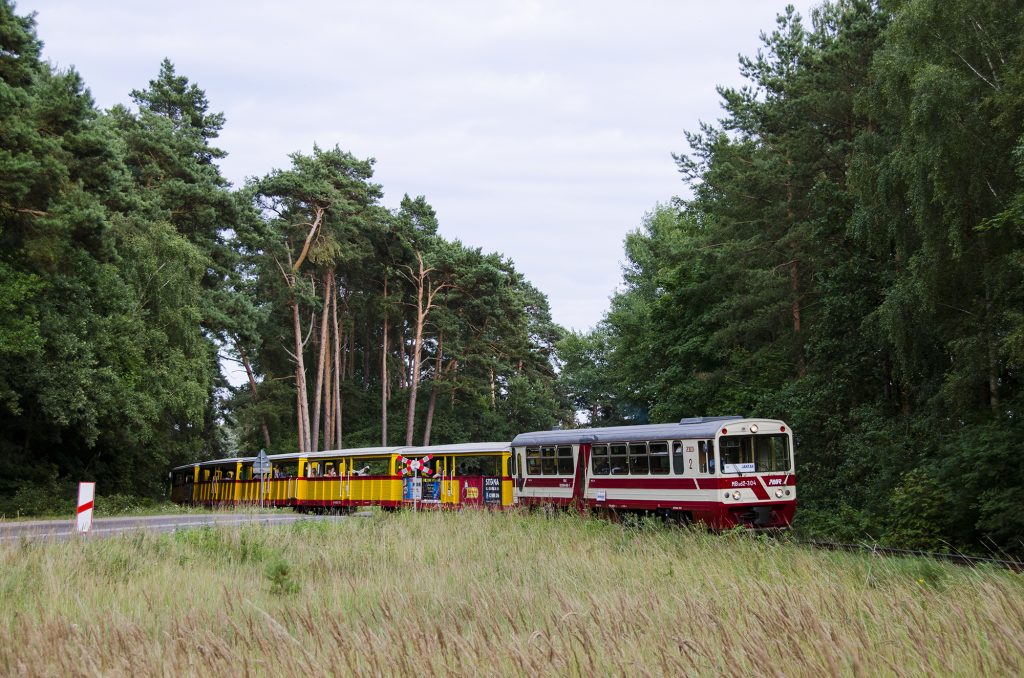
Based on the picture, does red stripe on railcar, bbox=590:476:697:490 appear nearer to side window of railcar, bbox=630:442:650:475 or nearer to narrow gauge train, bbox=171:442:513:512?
side window of railcar, bbox=630:442:650:475

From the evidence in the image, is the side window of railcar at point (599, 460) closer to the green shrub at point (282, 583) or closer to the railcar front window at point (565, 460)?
the railcar front window at point (565, 460)

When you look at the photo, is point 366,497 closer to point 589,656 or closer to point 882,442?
point 882,442

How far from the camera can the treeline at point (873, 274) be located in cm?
1778

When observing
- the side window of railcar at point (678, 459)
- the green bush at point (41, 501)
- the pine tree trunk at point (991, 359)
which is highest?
the pine tree trunk at point (991, 359)

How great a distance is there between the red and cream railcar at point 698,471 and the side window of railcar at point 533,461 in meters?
2.34

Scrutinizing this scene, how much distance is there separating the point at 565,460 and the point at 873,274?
10519 millimetres

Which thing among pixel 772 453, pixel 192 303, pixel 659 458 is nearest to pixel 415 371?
pixel 192 303

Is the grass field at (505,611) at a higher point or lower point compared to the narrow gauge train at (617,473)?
lower

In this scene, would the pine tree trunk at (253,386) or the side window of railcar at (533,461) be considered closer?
the side window of railcar at (533,461)

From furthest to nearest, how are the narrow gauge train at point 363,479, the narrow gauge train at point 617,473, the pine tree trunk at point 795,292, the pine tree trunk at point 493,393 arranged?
the pine tree trunk at point 493,393, the pine tree trunk at point 795,292, the narrow gauge train at point 363,479, the narrow gauge train at point 617,473

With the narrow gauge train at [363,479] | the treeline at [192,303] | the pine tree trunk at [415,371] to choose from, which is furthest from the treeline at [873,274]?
the treeline at [192,303]

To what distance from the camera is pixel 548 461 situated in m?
23.6

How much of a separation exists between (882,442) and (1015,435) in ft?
19.4

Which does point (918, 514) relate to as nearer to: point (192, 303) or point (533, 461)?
point (533, 461)
